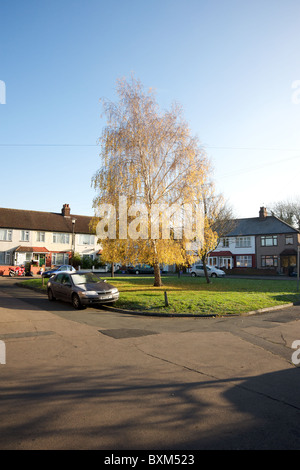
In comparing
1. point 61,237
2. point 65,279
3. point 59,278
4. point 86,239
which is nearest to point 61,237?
point 61,237

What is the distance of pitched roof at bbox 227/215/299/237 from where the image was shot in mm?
51531

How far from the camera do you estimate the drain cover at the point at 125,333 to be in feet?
28.1

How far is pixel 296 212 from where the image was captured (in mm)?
62781

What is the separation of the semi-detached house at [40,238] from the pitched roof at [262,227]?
24.8 meters

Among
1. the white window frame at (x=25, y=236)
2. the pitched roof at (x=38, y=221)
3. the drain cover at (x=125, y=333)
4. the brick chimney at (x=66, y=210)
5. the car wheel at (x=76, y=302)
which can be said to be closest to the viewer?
the drain cover at (x=125, y=333)

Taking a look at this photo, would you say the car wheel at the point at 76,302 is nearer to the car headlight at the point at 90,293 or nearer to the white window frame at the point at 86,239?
the car headlight at the point at 90,293

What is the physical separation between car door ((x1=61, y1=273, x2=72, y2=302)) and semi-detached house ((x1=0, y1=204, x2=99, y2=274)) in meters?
29.9

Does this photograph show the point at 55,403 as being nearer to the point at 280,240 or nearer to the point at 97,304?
the point at 97,304

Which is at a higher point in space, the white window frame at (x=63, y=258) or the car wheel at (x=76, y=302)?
the white window frame at (x=63, y=258)

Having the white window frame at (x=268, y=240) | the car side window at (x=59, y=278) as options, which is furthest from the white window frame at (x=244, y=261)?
the car side window at (x=59, y=278)

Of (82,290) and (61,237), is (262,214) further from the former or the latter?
(82,290)

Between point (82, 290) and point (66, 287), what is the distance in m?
1.32

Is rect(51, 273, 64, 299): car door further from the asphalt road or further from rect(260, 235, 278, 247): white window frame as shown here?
rect(260, 235, 278, 247): white window frame

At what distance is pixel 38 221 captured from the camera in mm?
50812
